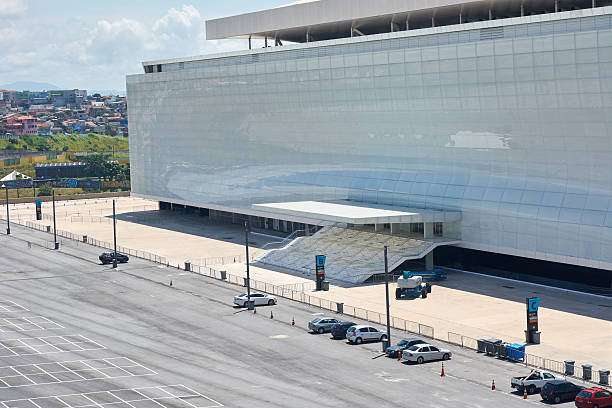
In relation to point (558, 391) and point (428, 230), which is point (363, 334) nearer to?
point (558, 391)

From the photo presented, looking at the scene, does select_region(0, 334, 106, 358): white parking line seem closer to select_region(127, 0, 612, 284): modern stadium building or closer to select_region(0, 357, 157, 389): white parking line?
select_region(0, 357, 157, 389): white parking line

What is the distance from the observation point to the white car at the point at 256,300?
7900cm

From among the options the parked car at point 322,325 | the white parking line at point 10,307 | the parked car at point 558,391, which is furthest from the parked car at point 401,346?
the white parking line at point 10,307

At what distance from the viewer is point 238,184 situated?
134m

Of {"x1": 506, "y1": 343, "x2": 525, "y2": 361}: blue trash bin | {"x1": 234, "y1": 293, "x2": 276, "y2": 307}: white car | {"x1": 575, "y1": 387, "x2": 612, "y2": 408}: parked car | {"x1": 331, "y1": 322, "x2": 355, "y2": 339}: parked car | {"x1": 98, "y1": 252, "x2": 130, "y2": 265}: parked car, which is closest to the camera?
{"x1": 575, "y1": 387, "x2": 612, "y2": 408}: parked car

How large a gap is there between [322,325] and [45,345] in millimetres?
20107

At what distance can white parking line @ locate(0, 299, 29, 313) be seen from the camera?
80.1 metres

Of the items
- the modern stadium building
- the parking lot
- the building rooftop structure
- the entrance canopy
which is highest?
the building rooftop structure

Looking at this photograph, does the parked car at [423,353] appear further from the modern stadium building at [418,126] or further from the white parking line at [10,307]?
the white parking line at [10,307]

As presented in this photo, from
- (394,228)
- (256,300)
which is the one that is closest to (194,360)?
(256,300)

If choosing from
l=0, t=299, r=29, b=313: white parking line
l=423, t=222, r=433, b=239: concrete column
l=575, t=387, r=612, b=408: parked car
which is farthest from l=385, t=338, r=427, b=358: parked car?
l=423, t=222, r=433, b=239: concrete column

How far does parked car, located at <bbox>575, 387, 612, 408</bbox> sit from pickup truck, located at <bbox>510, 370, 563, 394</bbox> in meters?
3.44

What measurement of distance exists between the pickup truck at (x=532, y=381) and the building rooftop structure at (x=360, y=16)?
46.5 metres

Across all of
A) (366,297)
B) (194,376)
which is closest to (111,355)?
(194,376)
